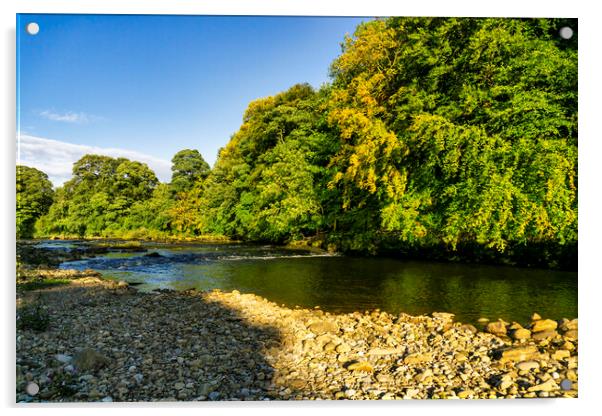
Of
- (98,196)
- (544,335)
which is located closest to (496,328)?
(544,335)

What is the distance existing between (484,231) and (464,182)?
34.0 inches

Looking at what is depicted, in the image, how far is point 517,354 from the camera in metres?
3.76

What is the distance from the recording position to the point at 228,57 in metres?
4.45

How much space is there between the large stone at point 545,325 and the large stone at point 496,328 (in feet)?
1.09

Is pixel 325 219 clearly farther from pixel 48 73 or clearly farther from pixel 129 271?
pixel 48 73

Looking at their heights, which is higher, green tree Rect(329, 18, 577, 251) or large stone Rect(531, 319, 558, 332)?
green tree Rect(329, 18, 577, 251)

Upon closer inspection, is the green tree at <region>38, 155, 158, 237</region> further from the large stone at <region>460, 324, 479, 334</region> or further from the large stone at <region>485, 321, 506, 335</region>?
the large stone at <region>485, 321, 506, 335</region>

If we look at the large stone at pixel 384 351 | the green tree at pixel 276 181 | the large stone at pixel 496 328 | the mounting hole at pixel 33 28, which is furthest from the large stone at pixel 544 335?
the green tree at pixel 276 181

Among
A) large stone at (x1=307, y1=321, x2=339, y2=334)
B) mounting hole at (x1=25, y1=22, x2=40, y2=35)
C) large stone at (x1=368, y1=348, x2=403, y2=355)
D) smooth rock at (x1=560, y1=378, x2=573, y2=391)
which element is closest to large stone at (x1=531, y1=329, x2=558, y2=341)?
smooth rock at (x1=560, y1=378, x2=573, y2=391)

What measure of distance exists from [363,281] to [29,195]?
217 inches

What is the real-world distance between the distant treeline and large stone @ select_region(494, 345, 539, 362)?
78.0 inches

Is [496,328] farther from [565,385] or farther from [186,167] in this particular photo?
[186,167]

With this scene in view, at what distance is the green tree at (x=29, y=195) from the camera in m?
3.76

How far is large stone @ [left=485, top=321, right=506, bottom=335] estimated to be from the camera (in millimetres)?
4531
